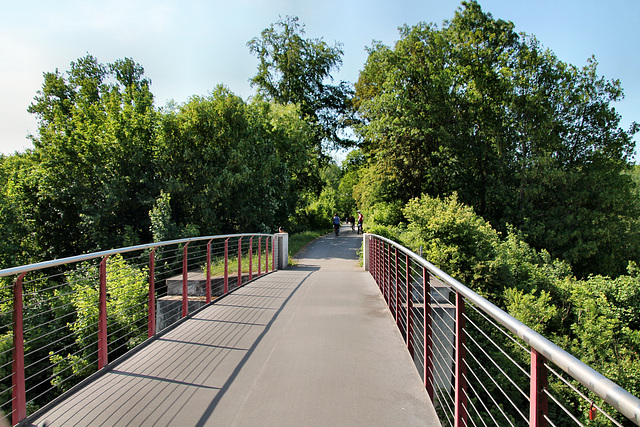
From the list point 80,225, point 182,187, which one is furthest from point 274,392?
point 80,225

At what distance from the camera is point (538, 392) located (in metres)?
1.69

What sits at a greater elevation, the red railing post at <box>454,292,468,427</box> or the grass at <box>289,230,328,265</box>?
the red railing post at <box>454,292,468,427</box>

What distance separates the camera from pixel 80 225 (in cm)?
1966

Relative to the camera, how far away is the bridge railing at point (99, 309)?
2.96 meters

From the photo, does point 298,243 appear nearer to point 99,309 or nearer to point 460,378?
point 99,309

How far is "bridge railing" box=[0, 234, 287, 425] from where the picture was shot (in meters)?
2.96

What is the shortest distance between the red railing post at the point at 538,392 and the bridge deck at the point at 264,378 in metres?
1.44

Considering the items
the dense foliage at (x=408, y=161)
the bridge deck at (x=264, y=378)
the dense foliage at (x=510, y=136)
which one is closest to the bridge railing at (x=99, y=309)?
the bridge deck at (x=264, y=378)

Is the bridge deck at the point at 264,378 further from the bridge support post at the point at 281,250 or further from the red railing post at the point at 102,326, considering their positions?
the bridge support post at the point at 281,250

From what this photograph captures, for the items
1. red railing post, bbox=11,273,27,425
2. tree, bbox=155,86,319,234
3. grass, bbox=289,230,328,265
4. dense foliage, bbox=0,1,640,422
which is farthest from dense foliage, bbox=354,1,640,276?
red railing post, bbox=11,273,27,425

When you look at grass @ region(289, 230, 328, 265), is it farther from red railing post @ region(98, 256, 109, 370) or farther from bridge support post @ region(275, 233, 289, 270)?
red railing post @ region(98, 256, 109, 370)

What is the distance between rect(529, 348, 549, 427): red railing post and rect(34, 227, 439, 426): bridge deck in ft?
4.72

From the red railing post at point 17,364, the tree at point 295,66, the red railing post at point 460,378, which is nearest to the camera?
the red railing post at point 460,378

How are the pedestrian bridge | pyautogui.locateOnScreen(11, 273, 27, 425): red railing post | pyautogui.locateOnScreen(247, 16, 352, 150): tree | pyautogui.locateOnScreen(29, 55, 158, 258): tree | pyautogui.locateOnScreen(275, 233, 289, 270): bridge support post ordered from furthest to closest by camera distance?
pyautogui.locateOnScreen(247, 16, 352, 150): tree, pyautogui.locateOnScreen(29, 55, 158, 258): tree, pyautogui.locateOnScreen(275, 233, 289, 270): bridge support post, pyautogui.locateOnScreen(11, 273, 27, 425): red railing post, the pedestrian bridge
